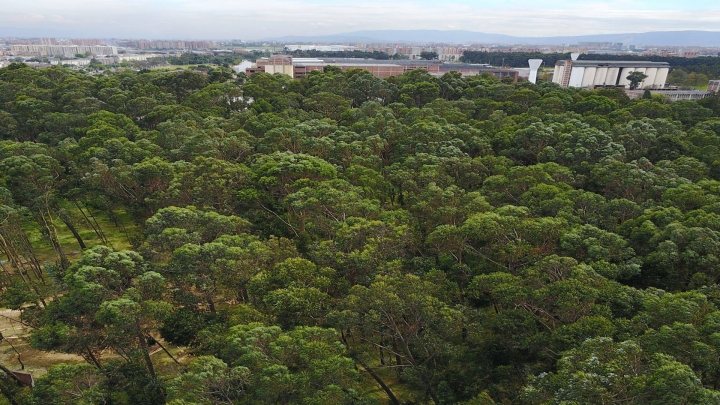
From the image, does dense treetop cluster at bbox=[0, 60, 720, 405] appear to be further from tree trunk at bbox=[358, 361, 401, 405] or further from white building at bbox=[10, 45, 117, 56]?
white building at bbox=[10, 45, 117, 56]

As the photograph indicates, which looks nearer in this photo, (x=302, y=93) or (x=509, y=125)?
(x=509, y=125)

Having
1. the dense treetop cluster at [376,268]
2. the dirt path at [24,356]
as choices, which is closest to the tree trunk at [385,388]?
the dense treetop cluster at [376,268]

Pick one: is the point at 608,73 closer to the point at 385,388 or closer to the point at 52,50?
the point at 385,388

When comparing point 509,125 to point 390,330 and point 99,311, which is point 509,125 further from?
point 99,311

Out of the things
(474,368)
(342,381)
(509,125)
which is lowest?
(474,368)

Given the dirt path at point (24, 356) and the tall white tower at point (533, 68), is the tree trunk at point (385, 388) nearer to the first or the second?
the dirt path at point (24, 356)

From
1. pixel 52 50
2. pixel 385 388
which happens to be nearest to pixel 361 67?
pixel 385 388

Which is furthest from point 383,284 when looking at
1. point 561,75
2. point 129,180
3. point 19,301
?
point 561,75
